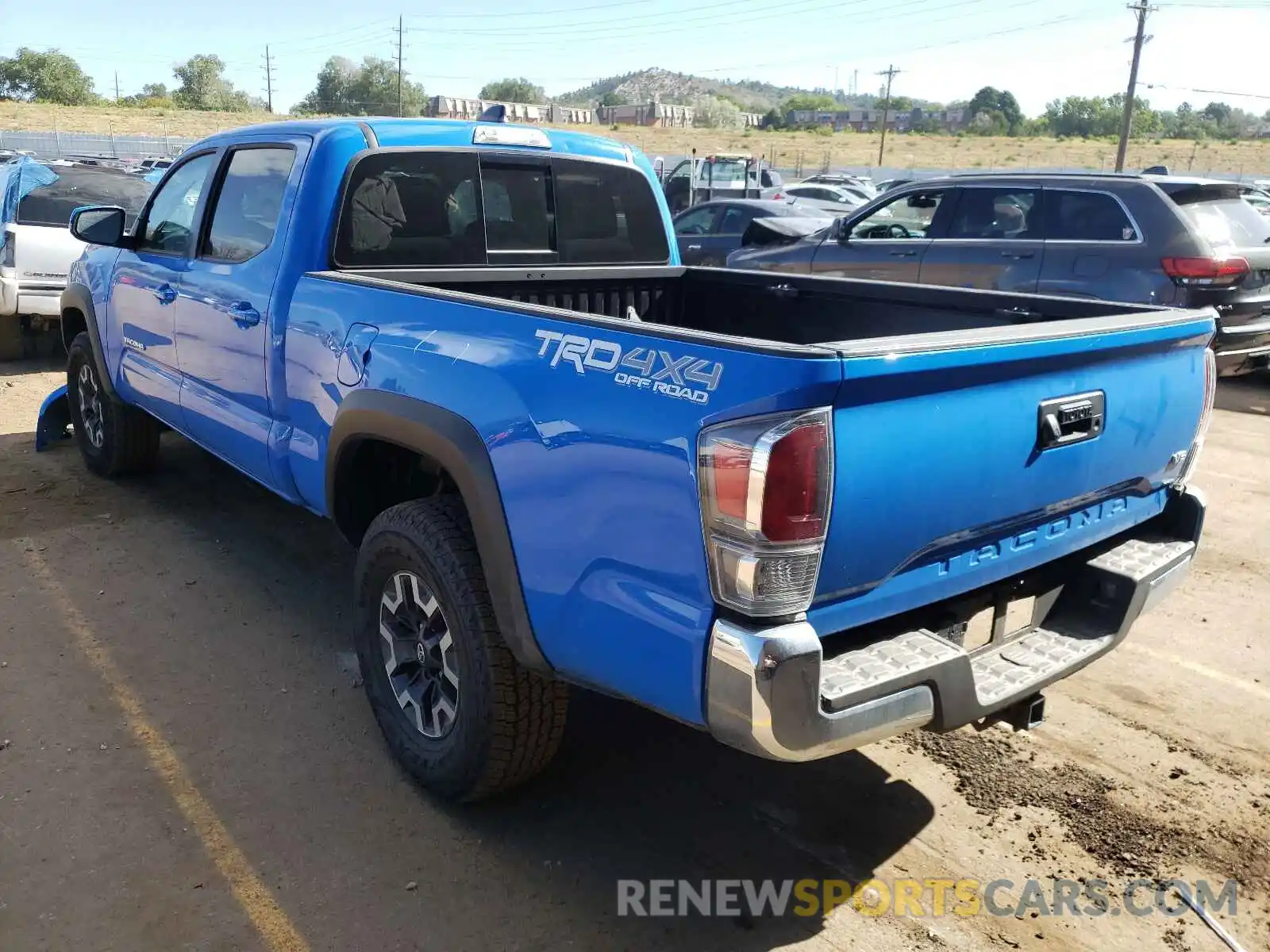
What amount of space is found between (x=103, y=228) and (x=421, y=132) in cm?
200

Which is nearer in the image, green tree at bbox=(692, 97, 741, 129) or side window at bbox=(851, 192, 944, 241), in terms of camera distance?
side window at bbox=(851, 192, 944, 241)

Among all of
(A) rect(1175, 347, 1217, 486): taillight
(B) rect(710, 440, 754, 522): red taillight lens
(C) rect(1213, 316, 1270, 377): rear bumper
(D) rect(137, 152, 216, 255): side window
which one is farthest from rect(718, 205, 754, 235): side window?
(B) rect(710, 440, 754, 522): red taillight lens

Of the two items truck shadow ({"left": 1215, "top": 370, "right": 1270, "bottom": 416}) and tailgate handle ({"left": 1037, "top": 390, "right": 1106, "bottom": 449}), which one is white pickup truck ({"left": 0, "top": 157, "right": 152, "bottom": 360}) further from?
truck shadow ({"left": 1215, "top": 370, "right": 1270, "bottom": 416})

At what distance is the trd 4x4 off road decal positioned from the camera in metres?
2.17

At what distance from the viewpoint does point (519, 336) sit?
261 centimetres

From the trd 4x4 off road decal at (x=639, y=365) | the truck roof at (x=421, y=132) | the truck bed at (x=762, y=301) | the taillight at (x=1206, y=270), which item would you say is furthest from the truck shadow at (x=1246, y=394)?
the trd 4x4 off road decal at (x=639, y=365)

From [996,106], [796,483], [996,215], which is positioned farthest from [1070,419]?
[996,106]

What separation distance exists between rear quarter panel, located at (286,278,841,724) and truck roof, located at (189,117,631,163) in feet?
4.44

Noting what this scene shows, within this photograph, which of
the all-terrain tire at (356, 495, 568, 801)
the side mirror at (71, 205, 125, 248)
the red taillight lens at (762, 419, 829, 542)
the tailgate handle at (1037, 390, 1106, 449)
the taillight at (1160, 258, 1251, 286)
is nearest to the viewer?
the red taillight lens at (762, 419, 829, 542)

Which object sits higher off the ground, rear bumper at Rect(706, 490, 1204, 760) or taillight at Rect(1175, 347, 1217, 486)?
taillight at Rect(1175, 347, 1217, 486)

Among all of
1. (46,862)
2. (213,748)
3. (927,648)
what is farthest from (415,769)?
(927,648)

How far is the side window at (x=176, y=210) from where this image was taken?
4.71 metres

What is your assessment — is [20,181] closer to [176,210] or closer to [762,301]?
[176,210]

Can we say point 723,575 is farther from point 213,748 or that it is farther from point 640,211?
point 640,211
